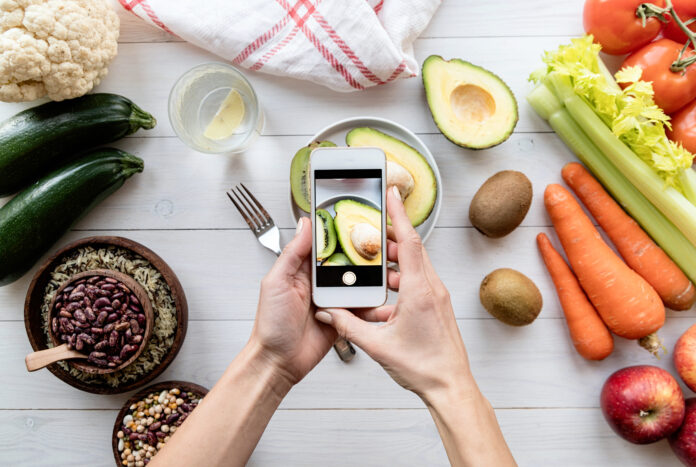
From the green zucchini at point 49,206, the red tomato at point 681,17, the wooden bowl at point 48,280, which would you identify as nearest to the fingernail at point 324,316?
the wooden bowl at point 48,280

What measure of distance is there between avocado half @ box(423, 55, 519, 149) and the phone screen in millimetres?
242

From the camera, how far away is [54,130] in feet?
3.34

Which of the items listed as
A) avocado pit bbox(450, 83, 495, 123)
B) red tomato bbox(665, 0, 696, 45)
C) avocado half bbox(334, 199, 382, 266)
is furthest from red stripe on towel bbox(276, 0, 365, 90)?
red tomato bbox(665, 0, 696, 45)

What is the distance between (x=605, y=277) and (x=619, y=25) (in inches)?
20.7

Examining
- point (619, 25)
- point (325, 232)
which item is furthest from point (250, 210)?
point (619, 25)

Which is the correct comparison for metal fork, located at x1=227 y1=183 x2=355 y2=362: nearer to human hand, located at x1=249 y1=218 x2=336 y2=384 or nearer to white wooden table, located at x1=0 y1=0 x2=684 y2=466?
white wooden table, located at x1=0 y1=0 x2=684 y2=466

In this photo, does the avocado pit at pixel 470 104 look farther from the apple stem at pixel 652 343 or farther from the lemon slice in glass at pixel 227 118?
the apple stem at pixel 652 343

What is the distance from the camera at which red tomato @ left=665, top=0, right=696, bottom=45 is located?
3.23 ft

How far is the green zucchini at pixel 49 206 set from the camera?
1.02m

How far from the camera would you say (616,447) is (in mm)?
1101

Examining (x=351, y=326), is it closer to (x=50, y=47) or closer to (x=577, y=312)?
(x=577, y=312)

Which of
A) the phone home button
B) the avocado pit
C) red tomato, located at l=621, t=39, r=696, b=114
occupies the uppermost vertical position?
red tomato, located at l=621, t=39, r=696, b=114

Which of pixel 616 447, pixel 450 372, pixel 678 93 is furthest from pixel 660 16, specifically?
pixel 616 447

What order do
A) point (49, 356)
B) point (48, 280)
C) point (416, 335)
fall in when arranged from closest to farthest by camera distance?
1. point (416, 335)
2. point (49, 356)
3. point (48, 280)
